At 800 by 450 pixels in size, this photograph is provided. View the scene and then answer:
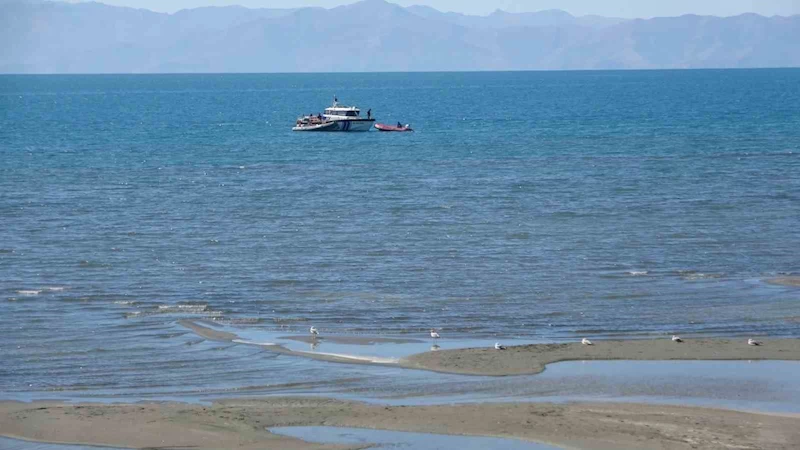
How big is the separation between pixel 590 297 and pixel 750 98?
112137 millimetres

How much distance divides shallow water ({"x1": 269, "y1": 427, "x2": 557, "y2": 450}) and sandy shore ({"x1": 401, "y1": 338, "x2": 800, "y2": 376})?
151 inches

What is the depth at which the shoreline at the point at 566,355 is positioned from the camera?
21406mm

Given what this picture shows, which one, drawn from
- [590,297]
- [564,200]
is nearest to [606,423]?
[590,297]

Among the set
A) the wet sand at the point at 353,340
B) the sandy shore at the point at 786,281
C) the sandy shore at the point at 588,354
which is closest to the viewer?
the sandy shore at the point at 588,354

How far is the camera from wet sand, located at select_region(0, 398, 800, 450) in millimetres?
16906

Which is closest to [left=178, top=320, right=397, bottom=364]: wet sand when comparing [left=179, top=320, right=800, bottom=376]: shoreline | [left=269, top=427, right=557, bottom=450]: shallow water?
[left=179, top=320, right=800, bottom=376]: shoreline

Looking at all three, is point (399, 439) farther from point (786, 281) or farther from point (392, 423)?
point (786, 281)

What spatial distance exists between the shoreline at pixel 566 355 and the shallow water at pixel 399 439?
3801mm

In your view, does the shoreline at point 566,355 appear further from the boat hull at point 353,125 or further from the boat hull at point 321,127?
the boat hull at point 321,127

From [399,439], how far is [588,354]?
6.07 metres

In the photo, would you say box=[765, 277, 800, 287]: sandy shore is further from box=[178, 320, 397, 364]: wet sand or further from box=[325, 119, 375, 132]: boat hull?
box=[325, 119, 375, 132]: boat hull

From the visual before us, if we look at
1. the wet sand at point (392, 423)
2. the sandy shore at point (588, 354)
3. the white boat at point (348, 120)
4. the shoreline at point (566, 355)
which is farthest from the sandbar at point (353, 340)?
the white boat at point (348, 120)

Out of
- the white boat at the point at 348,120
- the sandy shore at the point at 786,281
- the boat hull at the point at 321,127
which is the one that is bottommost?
the boat hull at the point at 321,127

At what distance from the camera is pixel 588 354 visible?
2209 centimetres
